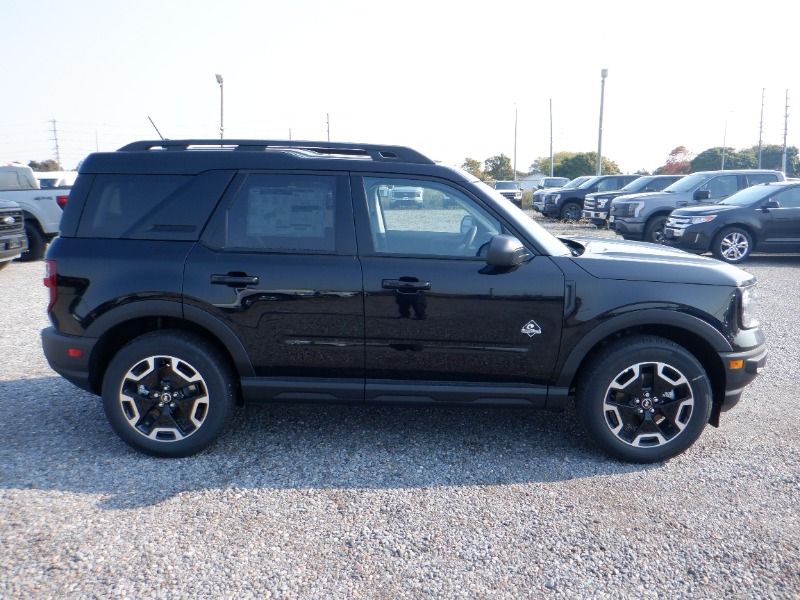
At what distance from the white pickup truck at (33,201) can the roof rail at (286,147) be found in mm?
9630

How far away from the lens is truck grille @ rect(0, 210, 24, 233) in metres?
11.1

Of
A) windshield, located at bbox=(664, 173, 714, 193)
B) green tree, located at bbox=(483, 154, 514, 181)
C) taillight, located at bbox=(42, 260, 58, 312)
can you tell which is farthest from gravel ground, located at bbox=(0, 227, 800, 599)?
green tree, located at bbox=(483, 154, 514, 181)

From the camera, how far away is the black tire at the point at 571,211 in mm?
24422

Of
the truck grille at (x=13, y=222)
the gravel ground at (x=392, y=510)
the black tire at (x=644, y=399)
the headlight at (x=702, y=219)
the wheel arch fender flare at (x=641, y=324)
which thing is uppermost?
the truck grille at (x=13, y=222)

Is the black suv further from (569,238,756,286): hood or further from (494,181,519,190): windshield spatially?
(494,181,519,190): windshield

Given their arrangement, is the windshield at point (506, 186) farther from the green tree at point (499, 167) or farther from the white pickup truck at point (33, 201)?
the green tree at point (499, 167)

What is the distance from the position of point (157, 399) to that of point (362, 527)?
5.34 feet

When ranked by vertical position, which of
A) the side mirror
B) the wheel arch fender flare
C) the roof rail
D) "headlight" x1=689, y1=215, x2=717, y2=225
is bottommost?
the wheel arch fender flare

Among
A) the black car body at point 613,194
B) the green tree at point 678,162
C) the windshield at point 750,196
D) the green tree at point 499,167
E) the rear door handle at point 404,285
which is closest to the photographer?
the rear door handle at point 404,285

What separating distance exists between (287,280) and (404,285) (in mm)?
707

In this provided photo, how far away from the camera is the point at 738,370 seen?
14.2 feet

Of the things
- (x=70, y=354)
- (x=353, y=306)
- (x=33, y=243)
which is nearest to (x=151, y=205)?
(x=70, y=354)

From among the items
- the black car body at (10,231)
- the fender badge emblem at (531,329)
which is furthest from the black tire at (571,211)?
the fender badge emblem at (531,329)

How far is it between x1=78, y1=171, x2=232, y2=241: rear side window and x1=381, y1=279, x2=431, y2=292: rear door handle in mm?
1196
